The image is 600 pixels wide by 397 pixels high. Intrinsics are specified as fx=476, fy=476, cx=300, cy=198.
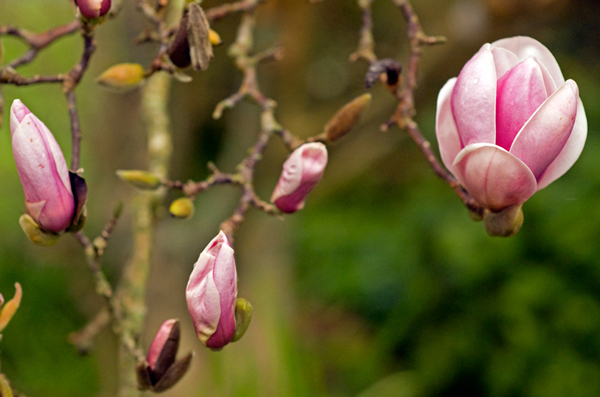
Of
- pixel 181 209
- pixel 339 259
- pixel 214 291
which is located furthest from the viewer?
pixel 339 259

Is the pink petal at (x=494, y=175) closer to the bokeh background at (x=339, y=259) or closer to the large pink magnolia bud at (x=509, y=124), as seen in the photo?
the large pink magnolia bud at (x=509, y=124)

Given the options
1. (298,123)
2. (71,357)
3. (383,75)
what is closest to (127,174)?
(383,75)

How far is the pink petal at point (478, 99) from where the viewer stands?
347 millimetres

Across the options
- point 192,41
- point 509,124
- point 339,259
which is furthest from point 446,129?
point 339,259

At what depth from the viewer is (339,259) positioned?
1.98m

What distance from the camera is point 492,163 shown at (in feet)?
1.16

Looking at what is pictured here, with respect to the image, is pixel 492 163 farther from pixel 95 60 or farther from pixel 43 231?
pixel 95 60

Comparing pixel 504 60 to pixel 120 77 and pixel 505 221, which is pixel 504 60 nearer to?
pixel 505 221

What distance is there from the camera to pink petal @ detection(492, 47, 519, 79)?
15.0 inches

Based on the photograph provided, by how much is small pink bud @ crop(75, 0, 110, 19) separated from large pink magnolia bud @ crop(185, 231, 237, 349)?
0.70 ft

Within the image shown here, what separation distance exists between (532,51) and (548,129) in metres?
0.09

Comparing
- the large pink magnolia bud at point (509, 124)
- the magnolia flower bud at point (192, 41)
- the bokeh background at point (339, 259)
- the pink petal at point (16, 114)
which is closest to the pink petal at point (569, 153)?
the large pink magnolia bud at point (509, 124)

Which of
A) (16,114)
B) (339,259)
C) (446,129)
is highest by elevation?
(16,114)

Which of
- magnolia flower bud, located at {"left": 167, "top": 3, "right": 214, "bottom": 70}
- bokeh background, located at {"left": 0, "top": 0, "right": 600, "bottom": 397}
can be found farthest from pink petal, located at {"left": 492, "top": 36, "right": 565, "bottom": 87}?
bokeh background, located at {"left": 0, "top": 0, "right": 600, "bottom": 397}
